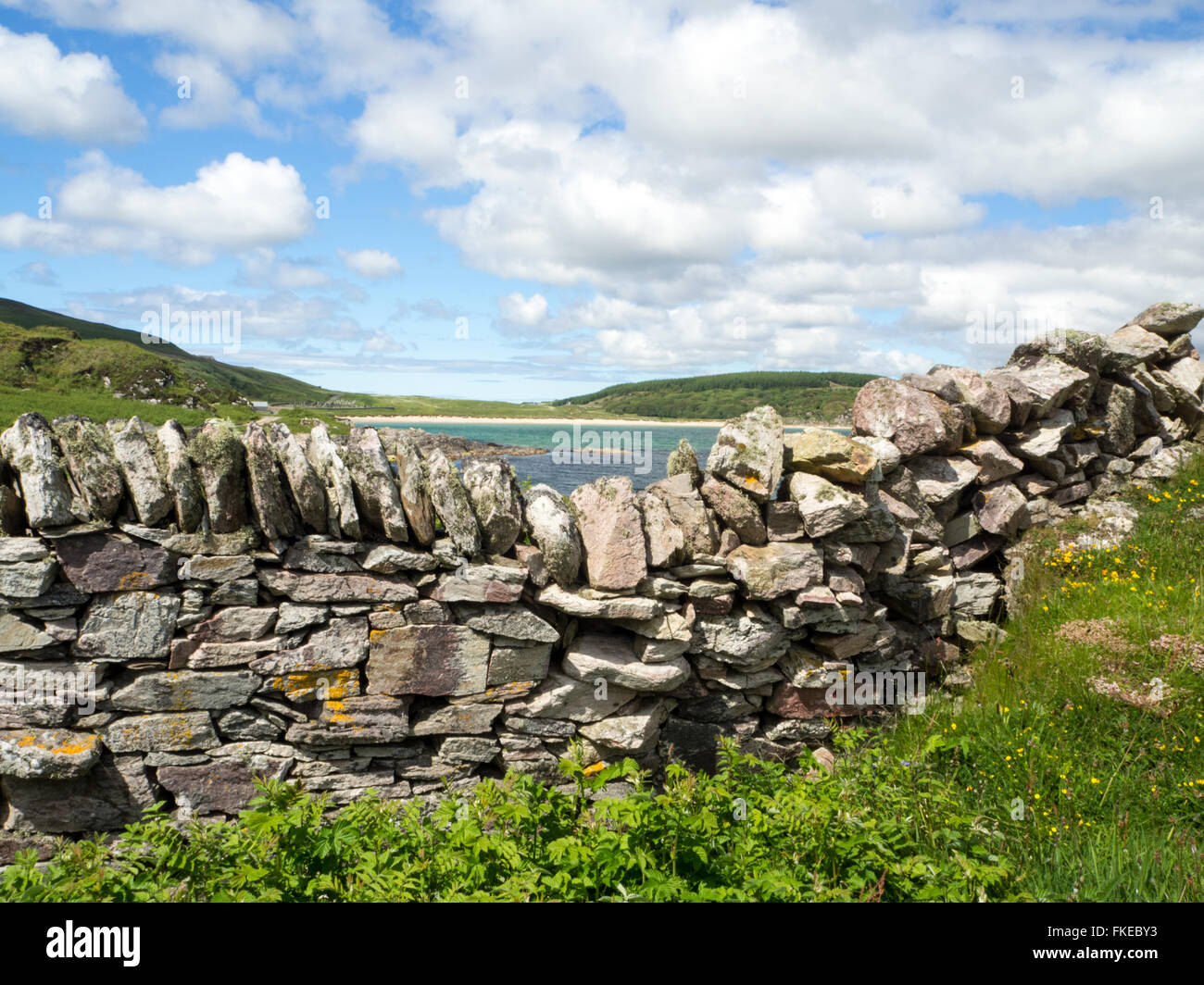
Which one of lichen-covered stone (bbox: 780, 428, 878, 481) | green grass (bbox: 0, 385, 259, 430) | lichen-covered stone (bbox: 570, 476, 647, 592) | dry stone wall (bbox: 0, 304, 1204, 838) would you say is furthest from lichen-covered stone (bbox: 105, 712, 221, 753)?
green grass (bbox: 0, 385, 259, 430)

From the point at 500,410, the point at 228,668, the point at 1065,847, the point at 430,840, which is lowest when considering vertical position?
the point at 1065,847

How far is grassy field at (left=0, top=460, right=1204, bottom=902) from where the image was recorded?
3.17 metres

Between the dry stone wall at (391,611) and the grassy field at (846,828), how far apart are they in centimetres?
90

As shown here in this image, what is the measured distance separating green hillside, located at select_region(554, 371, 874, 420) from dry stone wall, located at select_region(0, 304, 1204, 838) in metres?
57.4

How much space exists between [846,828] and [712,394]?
319 ft

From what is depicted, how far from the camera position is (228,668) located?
533 cm

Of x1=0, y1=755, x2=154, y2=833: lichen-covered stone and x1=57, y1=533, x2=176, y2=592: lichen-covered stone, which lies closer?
x1=57, y1=533, x2=176, y2=592: lichen-covered stone

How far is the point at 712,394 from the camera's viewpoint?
98688 millimetres

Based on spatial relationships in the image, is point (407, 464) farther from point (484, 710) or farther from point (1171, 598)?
point (1171, 598)

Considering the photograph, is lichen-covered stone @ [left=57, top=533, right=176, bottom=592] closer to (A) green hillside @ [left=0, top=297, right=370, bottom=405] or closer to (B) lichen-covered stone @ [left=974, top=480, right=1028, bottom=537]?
(B) lichen-covered stone @ [left=974, top=480, right=1028, bottom=537]

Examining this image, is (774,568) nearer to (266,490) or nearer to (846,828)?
(846,828)

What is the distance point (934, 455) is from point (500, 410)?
78076 mm

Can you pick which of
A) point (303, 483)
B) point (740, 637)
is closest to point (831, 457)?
point (740, 637)
